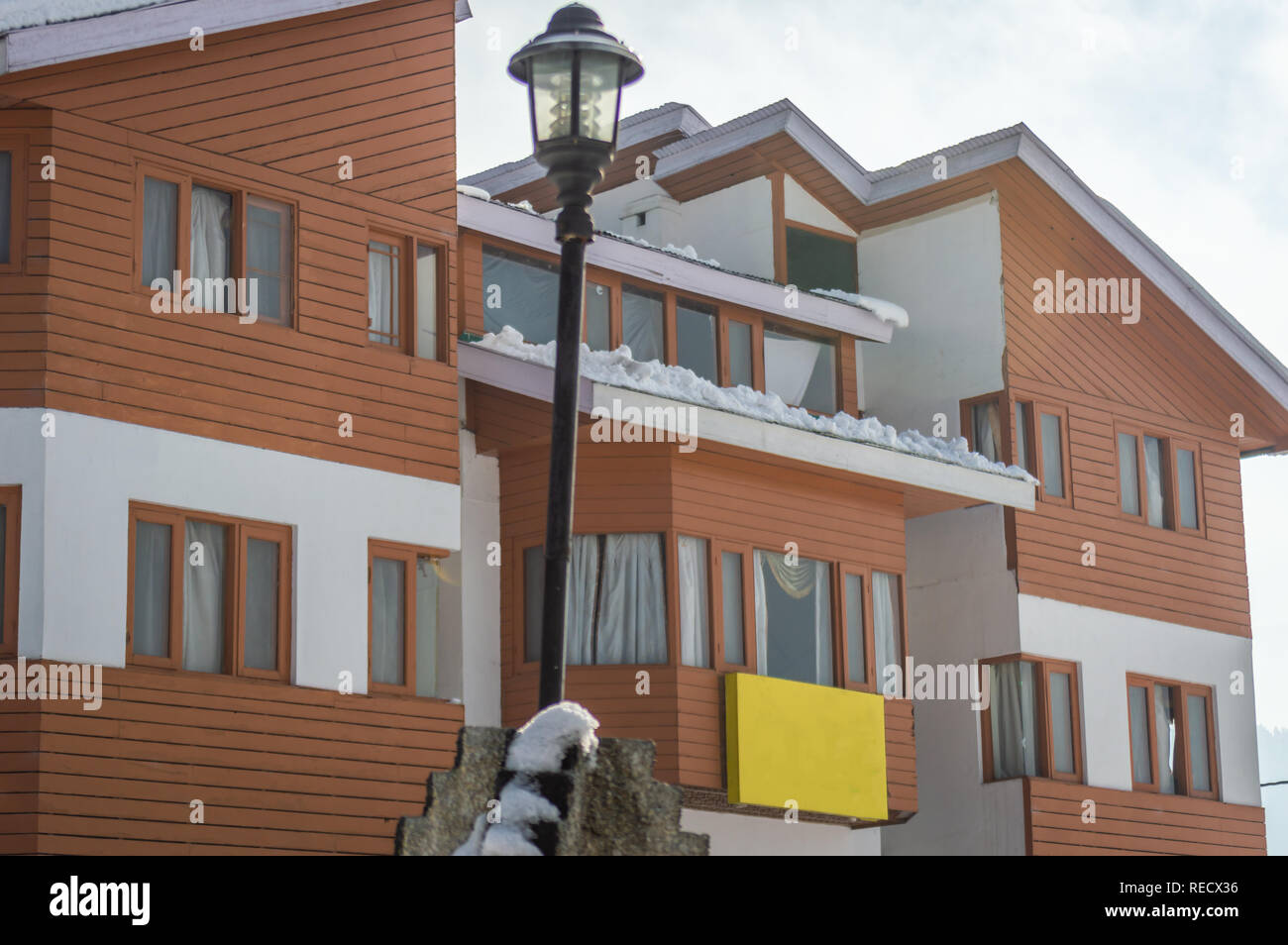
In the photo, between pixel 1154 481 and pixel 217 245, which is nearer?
pixel 217 245

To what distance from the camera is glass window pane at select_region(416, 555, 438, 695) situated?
1861cm

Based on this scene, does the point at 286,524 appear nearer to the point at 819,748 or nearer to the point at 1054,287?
the point at 819,748

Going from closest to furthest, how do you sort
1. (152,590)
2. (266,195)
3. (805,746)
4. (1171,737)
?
(152,590)
(266,195)
(805,746)
(1171,737)

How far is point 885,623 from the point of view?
22.4 m

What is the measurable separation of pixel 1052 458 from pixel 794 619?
18.1ft

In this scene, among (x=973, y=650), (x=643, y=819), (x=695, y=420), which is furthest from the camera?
(x=973, y=650)

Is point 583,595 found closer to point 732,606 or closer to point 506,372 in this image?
point 732,606

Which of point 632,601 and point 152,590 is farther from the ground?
point 632,601

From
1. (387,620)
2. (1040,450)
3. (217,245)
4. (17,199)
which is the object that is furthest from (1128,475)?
(17,199)

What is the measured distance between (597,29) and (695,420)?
9.04 m

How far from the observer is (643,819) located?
28.9ft

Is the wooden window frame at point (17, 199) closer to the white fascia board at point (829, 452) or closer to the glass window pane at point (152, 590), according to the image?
the glass window pane at point (152, 590)

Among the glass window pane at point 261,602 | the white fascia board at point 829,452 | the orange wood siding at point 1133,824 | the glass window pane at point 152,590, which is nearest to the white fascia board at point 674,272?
the white fascia board at point 829,452
